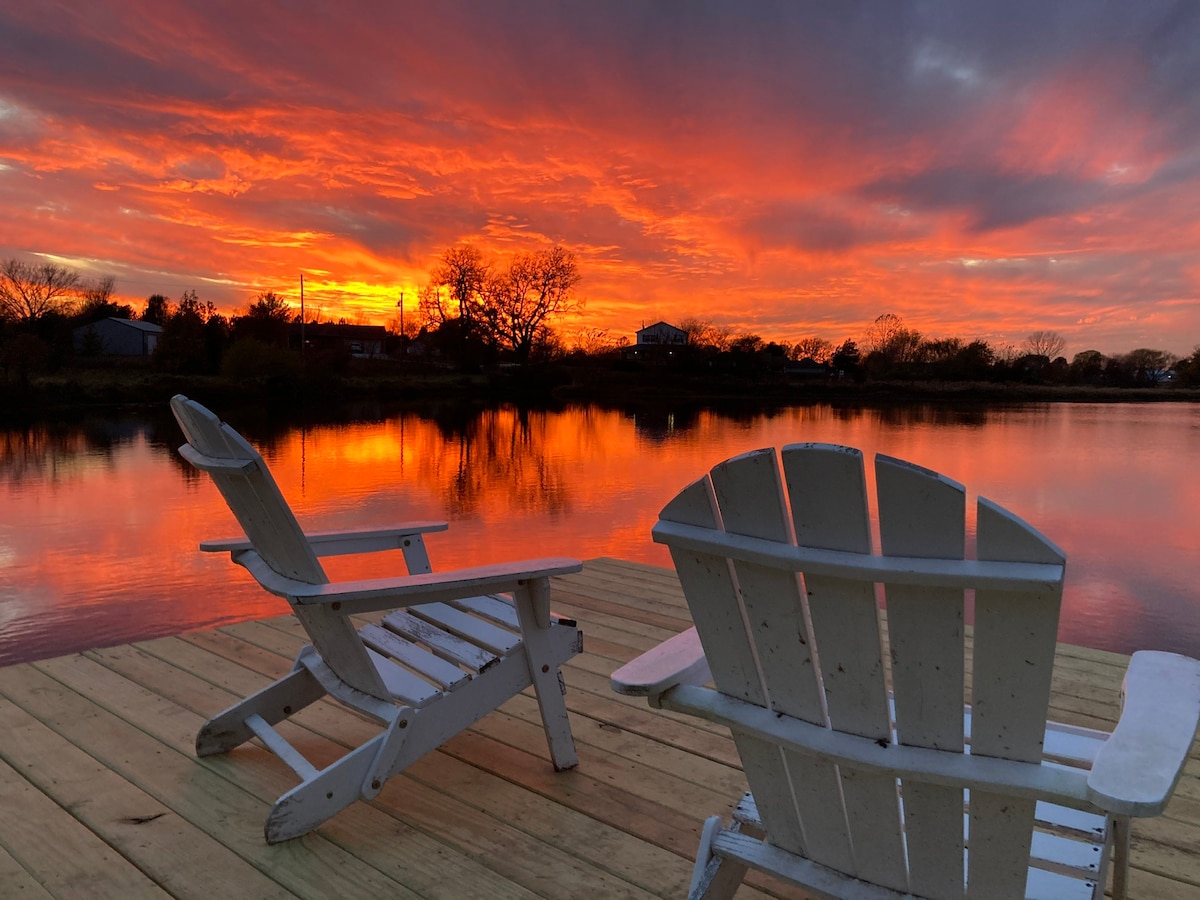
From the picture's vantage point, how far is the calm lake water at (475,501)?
18.2 ft

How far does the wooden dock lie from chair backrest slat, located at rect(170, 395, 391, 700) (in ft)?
1.30

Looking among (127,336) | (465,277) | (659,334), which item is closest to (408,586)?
(465,277)

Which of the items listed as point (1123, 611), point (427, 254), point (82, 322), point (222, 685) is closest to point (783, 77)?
point (1123, 611)

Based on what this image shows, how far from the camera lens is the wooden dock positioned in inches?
65.1

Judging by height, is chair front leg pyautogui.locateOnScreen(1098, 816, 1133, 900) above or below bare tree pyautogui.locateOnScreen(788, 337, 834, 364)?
below

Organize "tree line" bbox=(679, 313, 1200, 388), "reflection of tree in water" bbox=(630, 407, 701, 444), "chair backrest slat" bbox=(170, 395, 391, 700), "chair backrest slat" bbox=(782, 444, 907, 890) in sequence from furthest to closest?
"tree line" bbox=(679, 313, 1200, 388) → "reflection of tree in water" bbox=(630, 407, 701, 444) → "chair backrest slat" bbox=(170, 395, 391, 700) → "chair backrest slat" bbox=(782, 444, 907, 890)

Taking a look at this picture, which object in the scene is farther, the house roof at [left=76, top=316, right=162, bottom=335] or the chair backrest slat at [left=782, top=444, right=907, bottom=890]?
the house roof at [left=76, top=316, right=162, bottom=335]

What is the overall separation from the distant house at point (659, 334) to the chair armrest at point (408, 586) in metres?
61.6

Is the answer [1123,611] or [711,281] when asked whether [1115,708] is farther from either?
[711,281]

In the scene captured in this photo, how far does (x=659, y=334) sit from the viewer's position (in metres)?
72.1

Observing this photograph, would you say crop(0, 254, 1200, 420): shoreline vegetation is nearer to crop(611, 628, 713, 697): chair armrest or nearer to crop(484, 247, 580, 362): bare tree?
crop(484, 247, 580, 362): bare tree

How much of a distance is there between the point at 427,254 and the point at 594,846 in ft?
130

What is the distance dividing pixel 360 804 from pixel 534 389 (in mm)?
36566

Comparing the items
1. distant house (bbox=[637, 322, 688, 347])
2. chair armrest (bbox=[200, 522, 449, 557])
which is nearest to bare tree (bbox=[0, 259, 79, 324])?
chair armrest (bbox=[200, 522, 449, 557])
